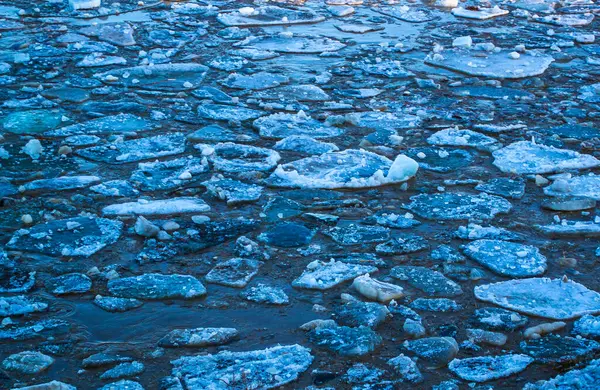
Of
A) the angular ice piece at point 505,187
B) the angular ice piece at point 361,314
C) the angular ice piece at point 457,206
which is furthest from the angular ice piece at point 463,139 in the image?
the angular ice piece at point 361,314

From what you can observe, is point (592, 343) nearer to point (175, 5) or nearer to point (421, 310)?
point (421, 310)

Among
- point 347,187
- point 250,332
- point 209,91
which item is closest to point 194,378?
point 250,332

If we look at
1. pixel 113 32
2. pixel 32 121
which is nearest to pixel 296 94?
pixel 32 121

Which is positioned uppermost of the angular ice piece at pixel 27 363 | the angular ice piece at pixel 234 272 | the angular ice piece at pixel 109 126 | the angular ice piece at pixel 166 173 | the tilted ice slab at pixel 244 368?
the angular ice piece at pixel 109 126

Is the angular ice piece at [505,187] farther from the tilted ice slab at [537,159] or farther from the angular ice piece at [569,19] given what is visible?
the angular ice piece at [569,19]

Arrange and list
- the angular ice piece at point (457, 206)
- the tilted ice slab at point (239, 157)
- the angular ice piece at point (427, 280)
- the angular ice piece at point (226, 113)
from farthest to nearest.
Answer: the angular ice piece at point (226, 113) → the tilted ice slab at point (239, 157) → the angular ice piece at point (457, 206) → the angular ice piece at point (427, 280)

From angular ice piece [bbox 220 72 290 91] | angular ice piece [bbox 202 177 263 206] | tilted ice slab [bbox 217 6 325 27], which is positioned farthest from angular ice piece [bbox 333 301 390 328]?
tilted ice slab [bbox 217 6 325 27]

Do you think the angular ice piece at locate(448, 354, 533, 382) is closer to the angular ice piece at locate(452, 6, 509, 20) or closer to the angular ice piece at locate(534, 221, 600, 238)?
the angular ice piece at locate(534, 221, 600, 238)
